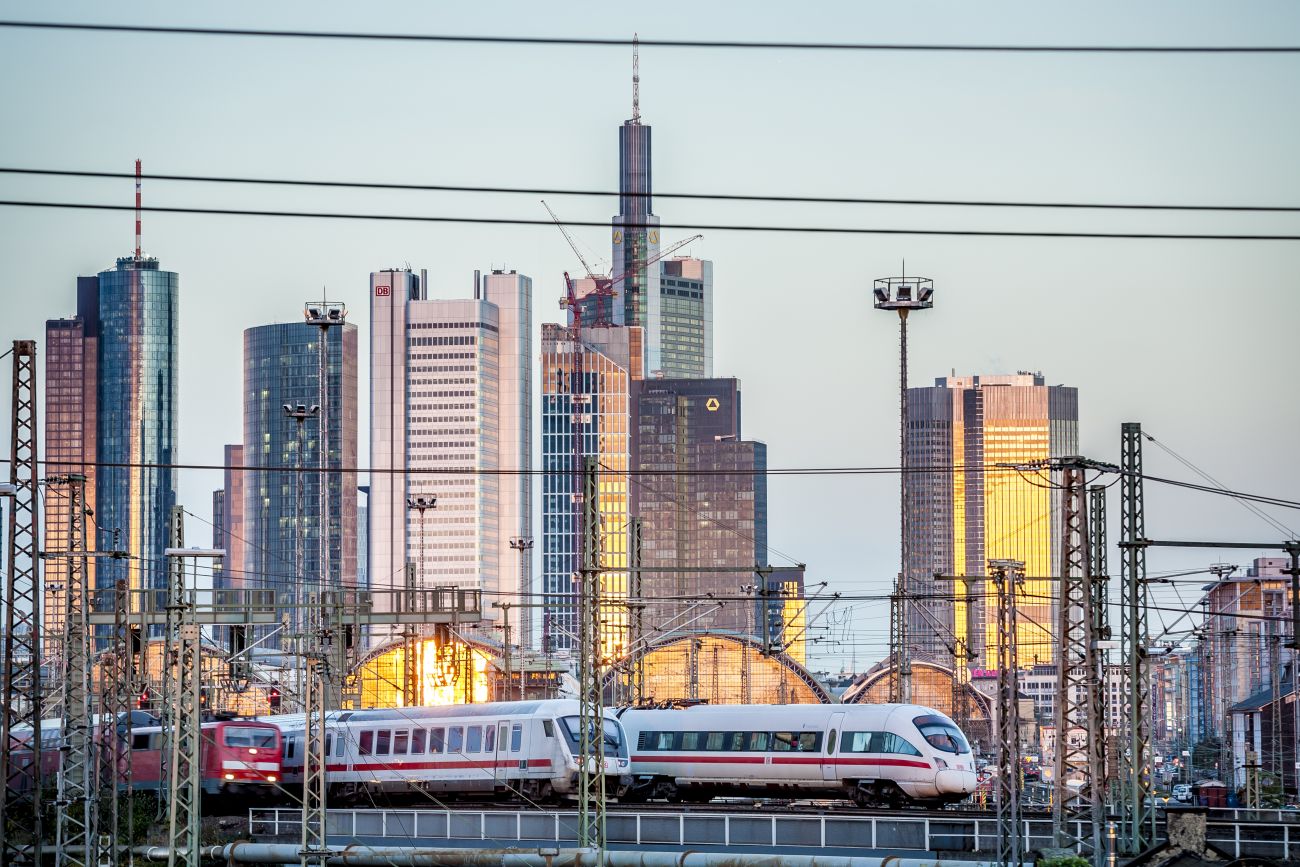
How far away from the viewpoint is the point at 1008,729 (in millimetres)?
45312

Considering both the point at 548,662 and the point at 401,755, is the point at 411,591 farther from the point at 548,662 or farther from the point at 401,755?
the point at 548,662

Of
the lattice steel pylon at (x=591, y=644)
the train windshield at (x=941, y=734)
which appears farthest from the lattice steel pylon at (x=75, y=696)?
the train windshield at (x=941, y=734)

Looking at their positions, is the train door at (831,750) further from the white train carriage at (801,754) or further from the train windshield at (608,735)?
the train windshield at (608,735)

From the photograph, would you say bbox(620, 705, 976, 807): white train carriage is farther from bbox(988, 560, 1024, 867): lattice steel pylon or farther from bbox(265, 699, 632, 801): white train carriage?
bbox(988, 560, 1024, 867): lattice steel pylon

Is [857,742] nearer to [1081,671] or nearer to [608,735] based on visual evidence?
[608,735]

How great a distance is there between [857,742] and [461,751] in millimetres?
12593

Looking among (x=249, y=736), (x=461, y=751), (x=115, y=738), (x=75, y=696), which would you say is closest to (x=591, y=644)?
(x=115, y=738)

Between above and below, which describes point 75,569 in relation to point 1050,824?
above

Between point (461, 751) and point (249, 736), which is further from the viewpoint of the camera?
point (249, 736)

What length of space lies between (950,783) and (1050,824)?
808 centimetres

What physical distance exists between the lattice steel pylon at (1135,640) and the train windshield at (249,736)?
29678 millimetres

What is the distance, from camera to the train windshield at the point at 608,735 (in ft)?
189

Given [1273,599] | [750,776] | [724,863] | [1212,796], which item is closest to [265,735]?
[750,776]

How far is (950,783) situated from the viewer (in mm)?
56031
